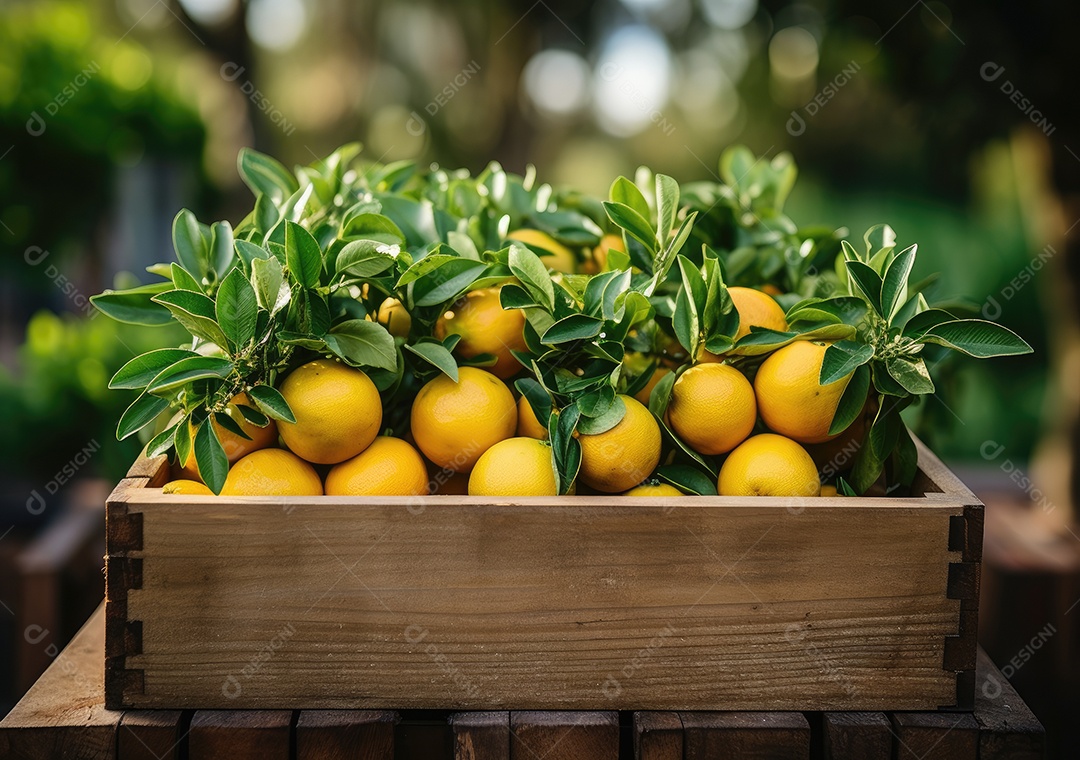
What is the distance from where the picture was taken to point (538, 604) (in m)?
1.01

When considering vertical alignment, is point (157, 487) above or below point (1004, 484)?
above

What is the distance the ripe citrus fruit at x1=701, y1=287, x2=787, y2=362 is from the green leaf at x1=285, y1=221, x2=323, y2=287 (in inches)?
20.9

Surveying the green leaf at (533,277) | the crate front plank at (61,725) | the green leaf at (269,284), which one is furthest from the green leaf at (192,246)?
the crate front plank at (61,725)

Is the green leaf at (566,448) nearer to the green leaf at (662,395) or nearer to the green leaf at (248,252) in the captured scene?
the green leaf at (662,395)

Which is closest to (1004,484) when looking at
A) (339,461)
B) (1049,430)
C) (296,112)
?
(1049,430)

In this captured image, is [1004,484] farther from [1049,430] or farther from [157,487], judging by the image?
[157,487]

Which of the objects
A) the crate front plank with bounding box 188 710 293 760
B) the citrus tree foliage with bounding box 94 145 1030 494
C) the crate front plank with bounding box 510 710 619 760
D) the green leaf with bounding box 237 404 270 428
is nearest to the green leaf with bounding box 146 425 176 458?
the citrus tree foliage with bounding box 94 145 1030 494

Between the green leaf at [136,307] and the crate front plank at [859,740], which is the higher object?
the green leaf at [136,307]

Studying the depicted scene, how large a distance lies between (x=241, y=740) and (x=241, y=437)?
36 cm

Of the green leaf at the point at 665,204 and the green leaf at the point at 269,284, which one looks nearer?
the green leaf at the point at 269,284

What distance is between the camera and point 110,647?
3.33 feet

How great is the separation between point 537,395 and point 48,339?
2.25 meters

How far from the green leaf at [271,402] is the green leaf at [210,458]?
66mm

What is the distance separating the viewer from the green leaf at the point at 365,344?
1084mm
